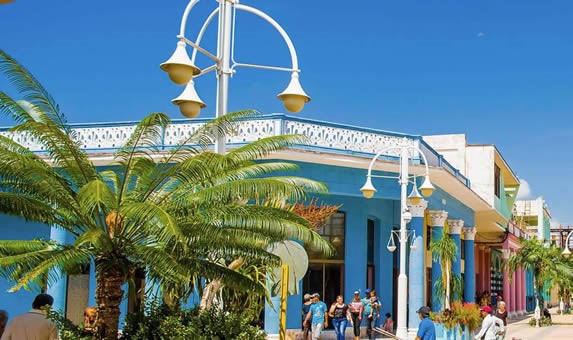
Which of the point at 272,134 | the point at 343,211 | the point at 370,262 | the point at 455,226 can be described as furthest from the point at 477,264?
the point at 272,134

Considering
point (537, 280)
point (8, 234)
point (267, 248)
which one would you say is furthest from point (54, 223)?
point (537, 280)

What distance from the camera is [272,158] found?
20422 mm

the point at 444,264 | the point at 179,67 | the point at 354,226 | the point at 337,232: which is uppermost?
the point at 179,67

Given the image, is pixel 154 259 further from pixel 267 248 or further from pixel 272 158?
pixel 272 158

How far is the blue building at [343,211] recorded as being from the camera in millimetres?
20688

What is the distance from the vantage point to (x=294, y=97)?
1074 centimetres

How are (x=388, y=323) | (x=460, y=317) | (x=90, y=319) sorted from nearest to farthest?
(x=90, y=319), (x=460, y=317), (x=388, y=323)

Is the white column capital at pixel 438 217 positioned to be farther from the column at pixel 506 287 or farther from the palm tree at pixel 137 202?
the column at pixel 506 287

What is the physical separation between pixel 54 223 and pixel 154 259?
1.81 metres

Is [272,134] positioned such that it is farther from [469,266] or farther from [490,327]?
[469,266]

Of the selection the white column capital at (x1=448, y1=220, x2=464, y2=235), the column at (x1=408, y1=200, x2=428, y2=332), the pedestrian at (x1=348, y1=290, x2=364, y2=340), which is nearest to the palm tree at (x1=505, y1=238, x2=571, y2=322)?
the white column capital at (x1=448, y1=220, x2=464, y2=235)

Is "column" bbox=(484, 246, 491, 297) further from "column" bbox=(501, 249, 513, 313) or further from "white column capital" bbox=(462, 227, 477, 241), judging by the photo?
"white column capital" bbox=(462, 227, 477, 241)

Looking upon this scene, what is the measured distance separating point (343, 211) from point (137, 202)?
46.6 ft

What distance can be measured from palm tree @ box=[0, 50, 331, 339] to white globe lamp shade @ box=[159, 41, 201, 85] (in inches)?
25.0
